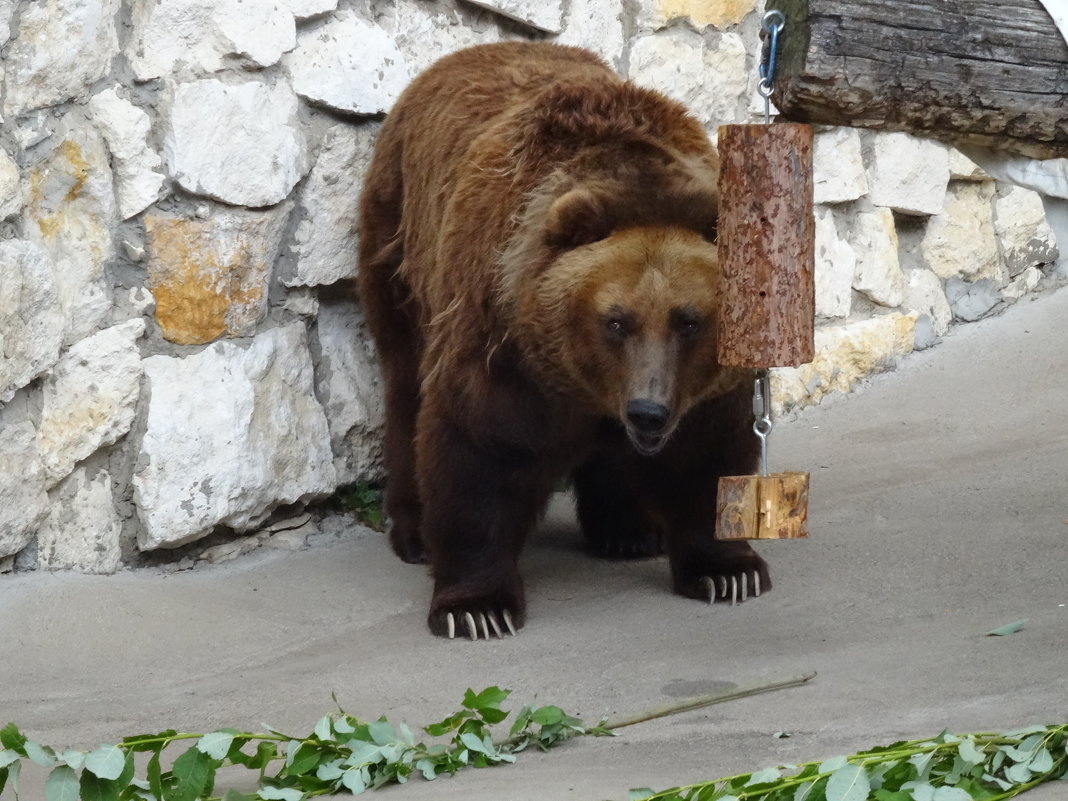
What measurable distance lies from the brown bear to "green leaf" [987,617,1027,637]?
0.86 m

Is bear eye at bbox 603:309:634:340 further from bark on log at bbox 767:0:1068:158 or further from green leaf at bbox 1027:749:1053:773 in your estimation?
green leaf at bbox 1027:749:1053:773

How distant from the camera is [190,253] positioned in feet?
14.0

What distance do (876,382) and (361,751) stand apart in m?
3.67

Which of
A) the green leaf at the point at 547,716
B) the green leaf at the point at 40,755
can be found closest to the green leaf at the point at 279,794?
→ the green leaf at the point at 40,755

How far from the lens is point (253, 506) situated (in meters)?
4.46

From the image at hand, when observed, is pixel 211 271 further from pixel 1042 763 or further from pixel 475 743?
pixel 1042 763

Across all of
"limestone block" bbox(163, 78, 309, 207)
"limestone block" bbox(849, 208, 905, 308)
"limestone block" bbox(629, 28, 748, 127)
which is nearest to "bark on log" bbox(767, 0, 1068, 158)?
"limestone block" bbox(163, 78, 309, 207)

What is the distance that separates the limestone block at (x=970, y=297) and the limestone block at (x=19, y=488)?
3.86 metres

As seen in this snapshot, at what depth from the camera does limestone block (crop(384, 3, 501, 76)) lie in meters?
4.73

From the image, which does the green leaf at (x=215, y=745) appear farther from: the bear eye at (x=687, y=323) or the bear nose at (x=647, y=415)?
the bear eye at (x=687, y=323)

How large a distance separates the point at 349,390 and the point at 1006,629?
2.39 meters

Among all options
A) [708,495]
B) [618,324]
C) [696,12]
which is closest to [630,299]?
[618,324]

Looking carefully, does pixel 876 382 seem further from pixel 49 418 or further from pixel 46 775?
pixel 46 775

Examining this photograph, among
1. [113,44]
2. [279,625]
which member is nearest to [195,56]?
[113,44]
